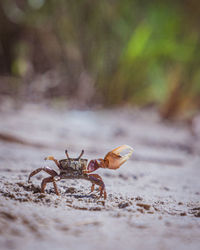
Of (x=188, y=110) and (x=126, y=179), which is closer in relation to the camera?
(x=126, y=179)

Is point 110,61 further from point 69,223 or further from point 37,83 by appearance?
point 69,223

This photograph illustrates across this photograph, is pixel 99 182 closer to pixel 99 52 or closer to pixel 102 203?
pixel 102 203

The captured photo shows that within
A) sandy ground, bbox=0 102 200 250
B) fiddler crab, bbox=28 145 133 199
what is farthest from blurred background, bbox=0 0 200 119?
fiddler crab, bbox=28 145 133 199

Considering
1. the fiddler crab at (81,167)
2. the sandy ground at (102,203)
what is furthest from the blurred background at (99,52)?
the fiddler crab at (81,167)

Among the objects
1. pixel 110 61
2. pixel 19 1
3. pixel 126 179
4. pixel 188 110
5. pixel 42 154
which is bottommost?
pixel 126 179

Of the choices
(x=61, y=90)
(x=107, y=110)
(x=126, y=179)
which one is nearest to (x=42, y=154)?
(x=126, y=179)

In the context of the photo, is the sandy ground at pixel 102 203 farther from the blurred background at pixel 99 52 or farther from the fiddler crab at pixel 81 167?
the blurred background at pixel 99 52

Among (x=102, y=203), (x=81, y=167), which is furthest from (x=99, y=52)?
(x=102, y=203)
